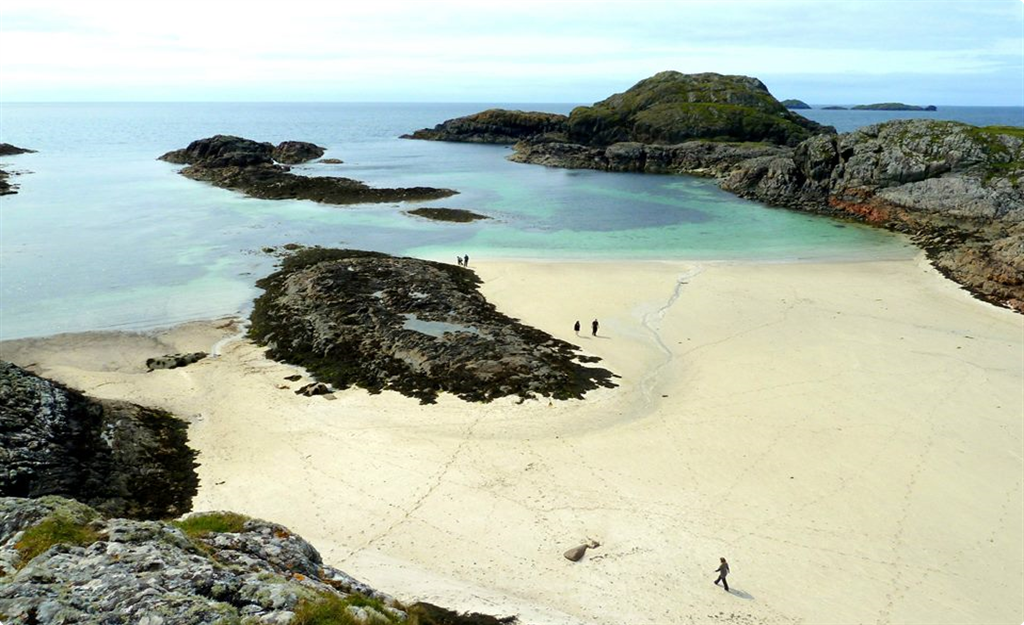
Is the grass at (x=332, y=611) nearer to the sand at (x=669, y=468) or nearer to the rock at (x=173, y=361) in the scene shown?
the sand at (x=669, y=468)

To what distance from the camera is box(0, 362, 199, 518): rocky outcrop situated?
19.4m

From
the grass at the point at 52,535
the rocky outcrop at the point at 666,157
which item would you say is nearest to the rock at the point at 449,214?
the rocky outcrop at the point at 666,157

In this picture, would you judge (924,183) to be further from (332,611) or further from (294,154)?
(294,154)

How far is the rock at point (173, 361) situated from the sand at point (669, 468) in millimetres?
725

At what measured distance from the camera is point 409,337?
31.8m

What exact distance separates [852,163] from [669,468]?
67.1 m

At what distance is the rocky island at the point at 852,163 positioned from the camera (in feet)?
175

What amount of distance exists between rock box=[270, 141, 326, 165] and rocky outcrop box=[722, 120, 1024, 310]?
80.0 metres

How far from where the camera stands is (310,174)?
96000 mm

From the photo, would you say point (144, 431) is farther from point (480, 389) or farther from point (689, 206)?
point (689, 206)

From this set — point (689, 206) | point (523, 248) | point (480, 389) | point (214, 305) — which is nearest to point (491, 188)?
point (689, 206)

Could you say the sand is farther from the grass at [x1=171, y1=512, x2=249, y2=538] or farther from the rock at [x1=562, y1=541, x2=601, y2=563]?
the grass at [x1=171, y1=512, x2=249, y2=538]

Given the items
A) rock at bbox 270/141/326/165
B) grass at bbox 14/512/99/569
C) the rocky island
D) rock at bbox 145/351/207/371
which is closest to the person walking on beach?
grass at bbox 14/512/99/569

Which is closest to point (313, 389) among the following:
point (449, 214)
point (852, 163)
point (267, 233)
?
point (267, 233)
